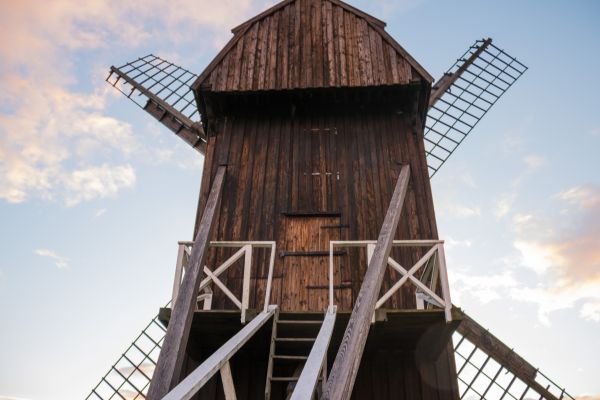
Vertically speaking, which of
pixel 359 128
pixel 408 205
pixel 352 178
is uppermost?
pixel 359 128

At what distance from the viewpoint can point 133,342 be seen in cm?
898

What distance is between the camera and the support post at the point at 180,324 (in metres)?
4.63

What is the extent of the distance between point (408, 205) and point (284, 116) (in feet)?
11.1

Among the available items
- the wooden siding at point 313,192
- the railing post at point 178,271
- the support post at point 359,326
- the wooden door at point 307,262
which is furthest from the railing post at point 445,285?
the railing post at point 178,271

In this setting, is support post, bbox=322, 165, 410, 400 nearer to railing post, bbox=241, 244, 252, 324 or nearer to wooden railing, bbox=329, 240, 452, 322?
wooden railing, bbox=329, 240, 452, 322

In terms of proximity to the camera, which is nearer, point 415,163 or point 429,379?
point 429,379

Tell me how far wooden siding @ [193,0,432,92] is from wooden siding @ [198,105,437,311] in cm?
81

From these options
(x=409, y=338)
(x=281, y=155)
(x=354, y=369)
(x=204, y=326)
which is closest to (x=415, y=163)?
(x=281, y=155)

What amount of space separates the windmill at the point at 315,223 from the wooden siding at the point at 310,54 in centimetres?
4

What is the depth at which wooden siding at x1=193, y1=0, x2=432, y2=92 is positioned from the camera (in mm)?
9922

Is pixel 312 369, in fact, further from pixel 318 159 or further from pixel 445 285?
pixel 318 159

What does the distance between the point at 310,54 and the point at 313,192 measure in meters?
3.30

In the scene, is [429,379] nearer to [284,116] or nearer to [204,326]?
[204,326]

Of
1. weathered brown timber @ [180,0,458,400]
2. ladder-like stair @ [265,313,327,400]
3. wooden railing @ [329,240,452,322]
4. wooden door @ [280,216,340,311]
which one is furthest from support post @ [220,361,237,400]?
wooden door @ [280,216,340,311]
